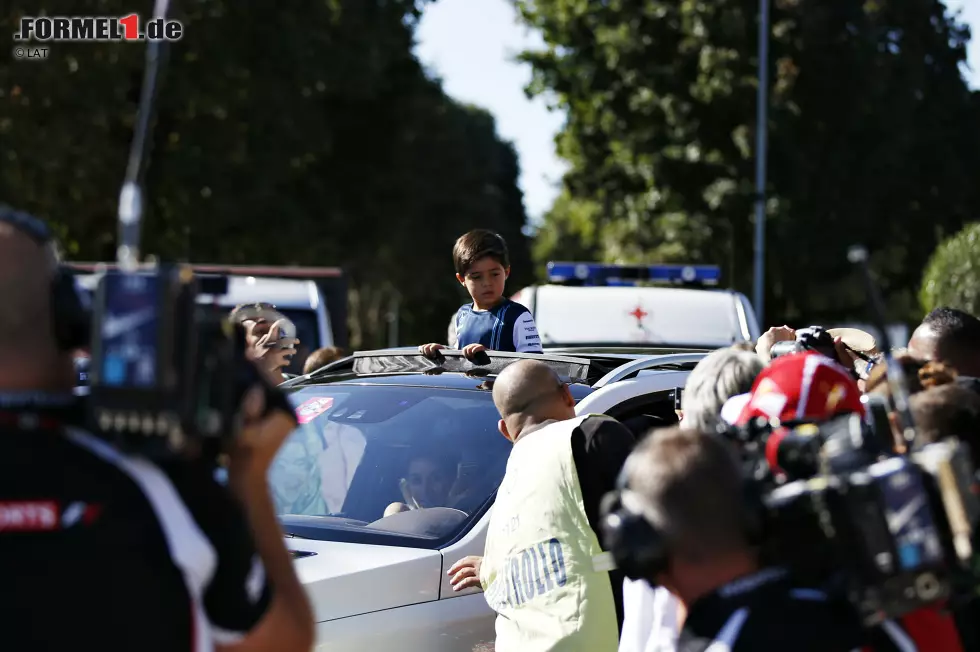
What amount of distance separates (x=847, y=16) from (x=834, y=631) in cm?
2870

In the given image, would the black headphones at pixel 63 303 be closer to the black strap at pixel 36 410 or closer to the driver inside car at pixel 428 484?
the black strap at pixel 36 410

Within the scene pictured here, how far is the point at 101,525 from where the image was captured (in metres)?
1.99

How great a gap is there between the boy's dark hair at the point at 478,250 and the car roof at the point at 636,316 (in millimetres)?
3280

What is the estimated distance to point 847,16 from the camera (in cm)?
2906

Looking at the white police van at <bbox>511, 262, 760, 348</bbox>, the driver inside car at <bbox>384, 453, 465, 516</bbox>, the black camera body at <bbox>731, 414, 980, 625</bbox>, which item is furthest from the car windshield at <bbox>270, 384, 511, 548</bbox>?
the white police van at <bbox>511, 262, 760, 348</bbox>

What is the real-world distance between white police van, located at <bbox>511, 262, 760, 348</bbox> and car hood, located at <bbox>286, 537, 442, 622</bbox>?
4867 millimetres

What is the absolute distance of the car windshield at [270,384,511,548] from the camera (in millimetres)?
4594

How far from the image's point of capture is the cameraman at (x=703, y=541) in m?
2.22

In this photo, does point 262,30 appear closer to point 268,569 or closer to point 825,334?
point 825,334

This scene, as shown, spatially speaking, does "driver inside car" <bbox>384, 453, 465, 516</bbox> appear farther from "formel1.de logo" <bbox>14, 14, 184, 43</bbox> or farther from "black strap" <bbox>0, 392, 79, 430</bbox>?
"formel1.de logo" <bbox>14, 14, 184, 43</bbox>

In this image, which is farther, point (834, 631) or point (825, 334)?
point (825, 334)

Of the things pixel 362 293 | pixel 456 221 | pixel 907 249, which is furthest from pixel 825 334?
pixel 362 293

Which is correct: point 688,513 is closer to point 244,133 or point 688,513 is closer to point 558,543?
point 558,543

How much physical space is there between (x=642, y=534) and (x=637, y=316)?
7448mm
